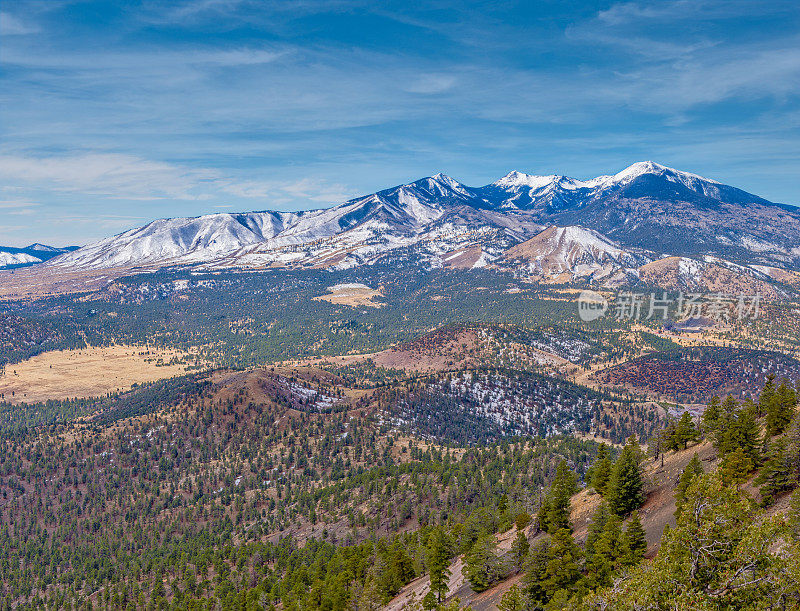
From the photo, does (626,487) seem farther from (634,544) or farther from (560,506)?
(634,544)

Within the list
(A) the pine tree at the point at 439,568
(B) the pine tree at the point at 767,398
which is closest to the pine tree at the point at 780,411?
(B) the pine tree at the point at 767,398

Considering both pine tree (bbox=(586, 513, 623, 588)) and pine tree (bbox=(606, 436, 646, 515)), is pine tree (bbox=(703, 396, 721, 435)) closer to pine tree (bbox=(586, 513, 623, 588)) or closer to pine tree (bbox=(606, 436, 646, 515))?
pine tree (bbox=(606, 436, 646, 515))

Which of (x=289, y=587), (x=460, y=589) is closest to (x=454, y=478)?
(x=289, y=587)

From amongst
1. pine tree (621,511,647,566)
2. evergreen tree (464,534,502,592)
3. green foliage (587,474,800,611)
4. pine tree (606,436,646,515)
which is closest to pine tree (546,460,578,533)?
pine tree (606,436,646,515)

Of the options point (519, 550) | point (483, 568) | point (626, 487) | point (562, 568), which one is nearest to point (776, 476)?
point (626, 487)

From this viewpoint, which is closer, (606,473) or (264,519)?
(606,473)

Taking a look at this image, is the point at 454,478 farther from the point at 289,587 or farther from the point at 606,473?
the point at 606,473
